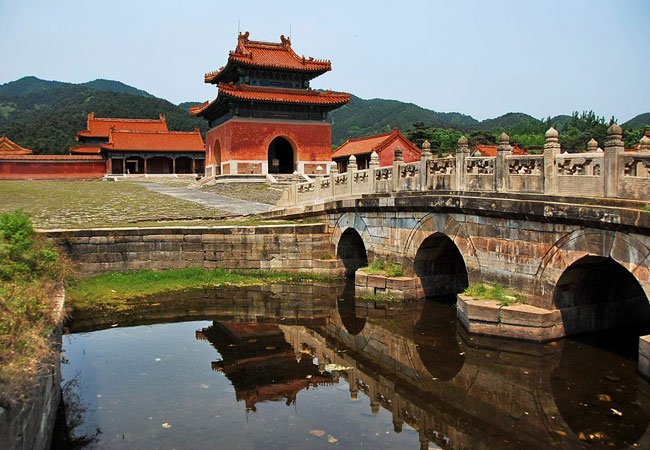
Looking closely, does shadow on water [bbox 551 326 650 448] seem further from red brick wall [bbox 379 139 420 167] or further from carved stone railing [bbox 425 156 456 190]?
red brick wall [bbox 379 139 420 167]

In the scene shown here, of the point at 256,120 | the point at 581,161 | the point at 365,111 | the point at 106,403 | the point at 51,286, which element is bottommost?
the point at 106,403

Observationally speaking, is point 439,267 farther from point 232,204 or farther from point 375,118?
point 375,118

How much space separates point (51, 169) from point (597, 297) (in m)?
43.0

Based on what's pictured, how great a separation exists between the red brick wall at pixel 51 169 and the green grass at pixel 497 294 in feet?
133

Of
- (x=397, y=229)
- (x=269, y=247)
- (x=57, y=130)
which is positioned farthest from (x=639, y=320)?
(x=57, y=130)

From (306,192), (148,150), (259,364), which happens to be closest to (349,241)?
(306,192)

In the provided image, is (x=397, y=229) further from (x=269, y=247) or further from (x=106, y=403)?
(x=106, y=403)

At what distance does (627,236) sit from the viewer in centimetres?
796

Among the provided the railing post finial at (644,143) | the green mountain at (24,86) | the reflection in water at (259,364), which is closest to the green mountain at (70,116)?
the green mountain at (24,86)

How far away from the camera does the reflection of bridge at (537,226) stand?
8.23 m

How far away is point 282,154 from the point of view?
41094 millimetres

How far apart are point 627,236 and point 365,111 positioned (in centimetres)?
10205

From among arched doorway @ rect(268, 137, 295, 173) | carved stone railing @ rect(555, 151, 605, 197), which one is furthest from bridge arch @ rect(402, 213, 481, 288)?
arched doorway @ rect(268, 137, 295, 173)

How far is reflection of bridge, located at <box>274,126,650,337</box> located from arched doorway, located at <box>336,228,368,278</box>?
190 cm
